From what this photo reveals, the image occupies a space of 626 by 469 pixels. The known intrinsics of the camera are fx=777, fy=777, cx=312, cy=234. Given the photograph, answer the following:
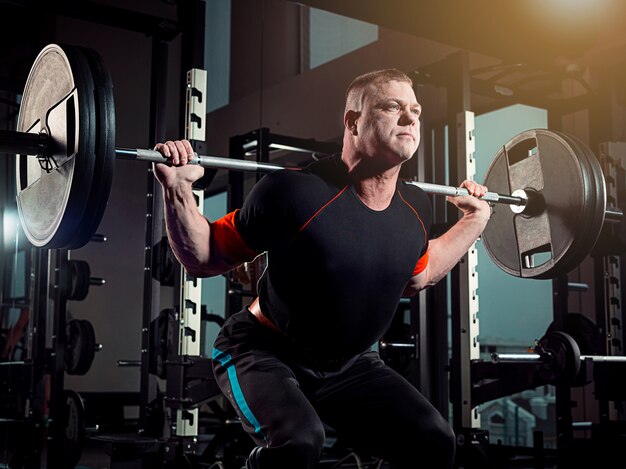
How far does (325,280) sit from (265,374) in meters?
0.27

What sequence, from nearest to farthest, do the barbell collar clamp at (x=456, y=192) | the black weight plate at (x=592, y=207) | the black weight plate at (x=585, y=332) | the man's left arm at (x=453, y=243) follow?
1. the man's left arm at (x=453, y=243)
2. the barbell collar clamp at (x=456, y=192)
3. the black weight plate at (x=592, y=207)
4. the black weight plate at (x=585, y=332)

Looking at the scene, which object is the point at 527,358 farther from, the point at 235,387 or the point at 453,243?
the point at 235,387

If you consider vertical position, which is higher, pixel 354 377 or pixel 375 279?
pixel 375 279

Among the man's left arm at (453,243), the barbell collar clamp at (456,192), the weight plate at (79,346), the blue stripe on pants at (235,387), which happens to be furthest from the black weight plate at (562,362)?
the weight plate at (79,346)

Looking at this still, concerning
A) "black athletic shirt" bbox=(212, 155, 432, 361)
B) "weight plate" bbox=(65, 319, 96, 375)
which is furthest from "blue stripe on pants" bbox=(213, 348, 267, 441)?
"weight plate" bbox=(65, 319, 96, 375)

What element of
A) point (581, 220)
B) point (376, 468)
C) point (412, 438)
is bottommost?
point (376, 468)

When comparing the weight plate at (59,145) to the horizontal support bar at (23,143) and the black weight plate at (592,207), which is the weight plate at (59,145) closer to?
the horizontal support bar at (23,143)

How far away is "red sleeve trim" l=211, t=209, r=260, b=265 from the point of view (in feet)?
6.53

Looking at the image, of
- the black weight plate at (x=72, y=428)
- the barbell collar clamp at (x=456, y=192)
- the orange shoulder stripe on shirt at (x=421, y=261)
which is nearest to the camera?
the orange shoulder stripe on shirt at (x=421, y=261)

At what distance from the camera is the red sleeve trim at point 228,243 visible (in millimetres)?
1989

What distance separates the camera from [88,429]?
434cm

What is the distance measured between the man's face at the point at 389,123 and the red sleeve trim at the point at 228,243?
1.34 ft

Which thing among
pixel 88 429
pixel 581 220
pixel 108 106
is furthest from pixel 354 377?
pixel 88 429

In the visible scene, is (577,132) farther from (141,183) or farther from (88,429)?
(88,429)
